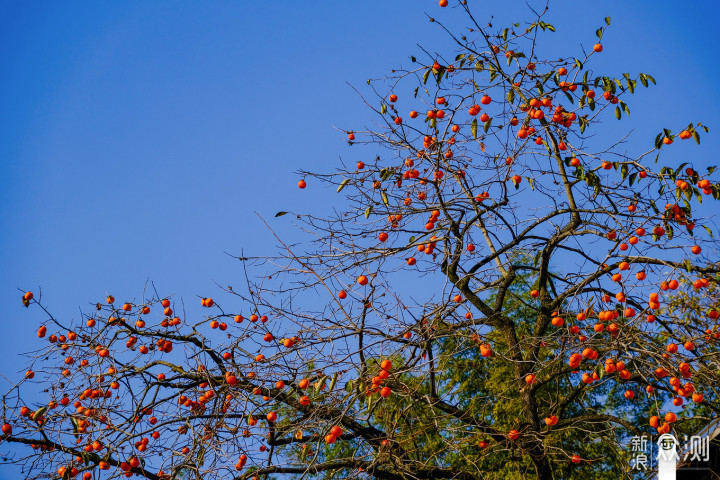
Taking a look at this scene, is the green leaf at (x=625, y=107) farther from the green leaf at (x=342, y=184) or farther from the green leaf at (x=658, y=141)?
the green leaf at (x=342, y=184)

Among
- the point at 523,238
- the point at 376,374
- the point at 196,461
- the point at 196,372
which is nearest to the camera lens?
the point at 376,374

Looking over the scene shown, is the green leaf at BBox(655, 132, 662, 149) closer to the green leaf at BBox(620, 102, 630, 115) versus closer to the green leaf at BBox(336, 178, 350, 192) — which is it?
the green leaf at BBox(620, 102, 630, 115)

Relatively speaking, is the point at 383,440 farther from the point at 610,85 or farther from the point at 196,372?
the point at 610,85

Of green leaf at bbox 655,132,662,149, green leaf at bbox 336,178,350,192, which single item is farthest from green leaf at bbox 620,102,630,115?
green leaf at bbox 336,178,350,192

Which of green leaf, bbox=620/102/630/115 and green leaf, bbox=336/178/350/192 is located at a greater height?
green leaf, bbox=620/102/630/115

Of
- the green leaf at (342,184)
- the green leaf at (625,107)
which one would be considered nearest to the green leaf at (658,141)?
the green leaf at (625,107)

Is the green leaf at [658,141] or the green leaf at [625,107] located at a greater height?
the green leaf at [625,107]

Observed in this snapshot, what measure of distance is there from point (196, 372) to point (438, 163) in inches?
94.2

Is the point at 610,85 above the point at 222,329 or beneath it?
above

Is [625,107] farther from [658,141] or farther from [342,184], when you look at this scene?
[342,184]

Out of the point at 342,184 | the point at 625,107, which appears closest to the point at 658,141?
the point at 625,107

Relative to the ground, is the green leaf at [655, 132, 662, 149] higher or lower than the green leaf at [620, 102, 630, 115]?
lower

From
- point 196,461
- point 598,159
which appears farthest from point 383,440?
point 598,159

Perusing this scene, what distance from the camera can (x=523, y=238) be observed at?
552 cm
